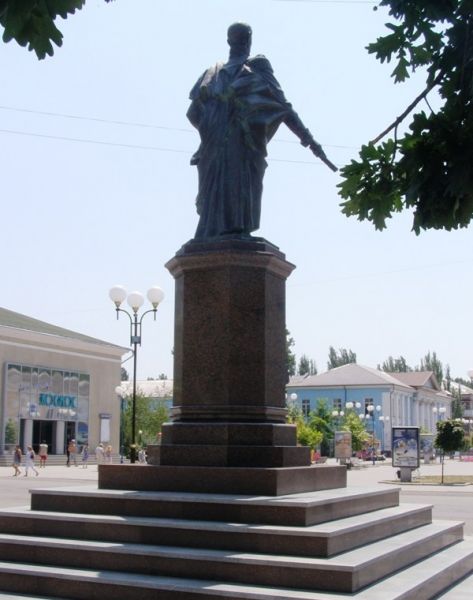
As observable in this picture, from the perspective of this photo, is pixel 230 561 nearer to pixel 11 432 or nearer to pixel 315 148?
pixel 315 148

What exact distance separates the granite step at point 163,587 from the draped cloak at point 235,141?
389 centimetres

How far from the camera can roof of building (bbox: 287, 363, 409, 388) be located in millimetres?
83125

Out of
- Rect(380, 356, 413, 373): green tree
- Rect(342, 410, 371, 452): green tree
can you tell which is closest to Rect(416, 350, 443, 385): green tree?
Rect(380, 356, 413, 373): green tree

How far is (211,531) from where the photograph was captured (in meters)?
6.47

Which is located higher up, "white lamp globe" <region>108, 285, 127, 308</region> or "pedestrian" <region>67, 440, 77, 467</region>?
"white lamp globe" <region>108, 285, 127, 308</region>

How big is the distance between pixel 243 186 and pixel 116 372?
158 feet

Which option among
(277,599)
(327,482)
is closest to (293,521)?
(277,599)

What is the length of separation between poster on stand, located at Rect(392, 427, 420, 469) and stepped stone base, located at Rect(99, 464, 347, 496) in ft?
66.4

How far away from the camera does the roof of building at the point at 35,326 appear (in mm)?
48656

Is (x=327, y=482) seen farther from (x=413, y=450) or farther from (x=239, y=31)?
(x=413, y=450)

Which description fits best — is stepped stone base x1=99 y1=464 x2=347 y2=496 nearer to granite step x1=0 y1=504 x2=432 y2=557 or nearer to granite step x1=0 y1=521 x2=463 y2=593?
granite step x1=0 y1=504 x2=432 y2=557

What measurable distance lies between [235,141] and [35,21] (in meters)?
5.94

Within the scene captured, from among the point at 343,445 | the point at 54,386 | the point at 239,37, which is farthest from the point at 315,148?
the point at 54,386

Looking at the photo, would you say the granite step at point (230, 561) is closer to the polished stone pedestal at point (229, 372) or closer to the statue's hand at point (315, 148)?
the polished stone pedestal at point (229, 372)
